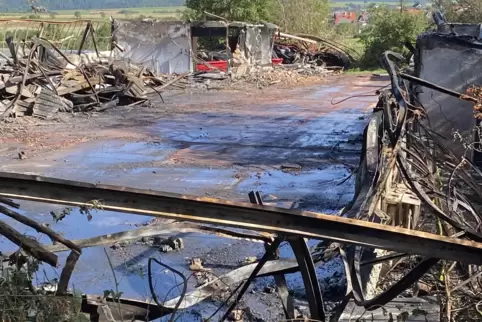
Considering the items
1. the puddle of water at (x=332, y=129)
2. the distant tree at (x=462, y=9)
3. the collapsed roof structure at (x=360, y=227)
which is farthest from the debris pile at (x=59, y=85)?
the distant tree at (x=462, y=9)

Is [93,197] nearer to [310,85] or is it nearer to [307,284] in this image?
[307,284]

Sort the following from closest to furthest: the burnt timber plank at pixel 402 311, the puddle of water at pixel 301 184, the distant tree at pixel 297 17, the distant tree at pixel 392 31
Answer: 1. the burnt timber plank at pixel 402 311
2. the puddle of water at pixel 301 184
3. the distant tree at pixel 392 31
4. the distant tree at pixel 297 17

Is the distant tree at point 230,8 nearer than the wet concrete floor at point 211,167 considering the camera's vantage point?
No

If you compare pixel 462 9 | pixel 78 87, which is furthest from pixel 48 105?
pixel 462 9

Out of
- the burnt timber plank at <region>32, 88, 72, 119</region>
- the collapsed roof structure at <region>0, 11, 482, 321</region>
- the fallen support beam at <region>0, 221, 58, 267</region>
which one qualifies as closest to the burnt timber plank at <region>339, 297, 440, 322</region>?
the collapsed roof structure at <region>0, 11, 482, 321</region>

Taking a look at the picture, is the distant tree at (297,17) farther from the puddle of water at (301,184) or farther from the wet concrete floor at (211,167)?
the puddle of water at (301,184)

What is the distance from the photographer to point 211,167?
10.9 metres

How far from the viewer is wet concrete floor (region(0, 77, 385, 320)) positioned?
6.22 m

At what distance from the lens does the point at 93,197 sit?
244 centimetres

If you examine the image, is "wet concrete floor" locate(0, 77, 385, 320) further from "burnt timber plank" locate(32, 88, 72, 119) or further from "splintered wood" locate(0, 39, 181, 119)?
"burnt timber plank" locate(32, 88, 72, 119)

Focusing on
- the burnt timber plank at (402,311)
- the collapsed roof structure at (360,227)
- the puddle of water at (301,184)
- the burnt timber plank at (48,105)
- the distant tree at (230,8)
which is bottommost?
the burnt timber plank at (48,105)

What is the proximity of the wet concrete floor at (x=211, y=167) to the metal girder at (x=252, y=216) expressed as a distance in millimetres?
2219

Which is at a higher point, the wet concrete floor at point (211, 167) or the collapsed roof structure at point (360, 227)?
the collapsed roof structure at point (360, 227)

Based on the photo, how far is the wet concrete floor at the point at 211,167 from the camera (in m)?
6.22
